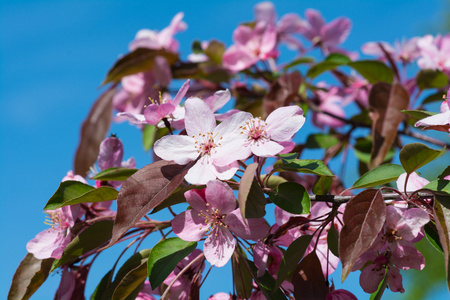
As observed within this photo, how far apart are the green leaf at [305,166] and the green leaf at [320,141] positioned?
96 cm

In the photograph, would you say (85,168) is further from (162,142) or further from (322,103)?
(322,103)

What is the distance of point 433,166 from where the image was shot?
7188mm

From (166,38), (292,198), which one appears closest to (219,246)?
(292,198)

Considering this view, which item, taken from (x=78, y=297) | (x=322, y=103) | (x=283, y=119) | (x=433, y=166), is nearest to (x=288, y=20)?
(x=322, y=103)

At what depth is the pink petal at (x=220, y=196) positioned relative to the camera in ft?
2.51

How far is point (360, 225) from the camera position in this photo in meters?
0.71

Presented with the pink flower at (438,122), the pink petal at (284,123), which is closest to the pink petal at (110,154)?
the pink petal at (284,123)

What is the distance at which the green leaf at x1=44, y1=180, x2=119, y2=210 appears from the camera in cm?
85

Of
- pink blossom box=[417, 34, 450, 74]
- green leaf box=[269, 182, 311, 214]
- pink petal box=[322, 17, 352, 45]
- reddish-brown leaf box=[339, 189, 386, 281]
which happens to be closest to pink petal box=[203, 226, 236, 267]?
green leaf box=[269, 182, 311, 214]

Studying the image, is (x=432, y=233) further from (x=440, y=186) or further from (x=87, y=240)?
(x=87, y=240)

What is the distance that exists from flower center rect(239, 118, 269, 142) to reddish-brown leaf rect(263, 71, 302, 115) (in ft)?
2.19

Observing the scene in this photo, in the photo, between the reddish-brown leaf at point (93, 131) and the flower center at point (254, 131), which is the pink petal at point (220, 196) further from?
the reddish-brown leaf at point (93, 131)

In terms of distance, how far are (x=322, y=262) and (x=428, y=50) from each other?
44.1 inches

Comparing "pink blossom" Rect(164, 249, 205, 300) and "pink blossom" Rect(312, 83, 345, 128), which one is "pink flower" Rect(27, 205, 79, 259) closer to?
"pink blossom" Rect(164, 249, 205, 300)
